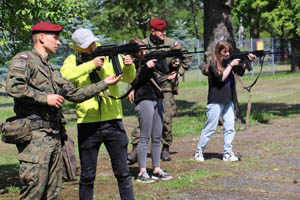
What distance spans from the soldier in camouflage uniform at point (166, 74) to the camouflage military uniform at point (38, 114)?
123 inches

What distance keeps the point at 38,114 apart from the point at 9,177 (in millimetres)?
3879

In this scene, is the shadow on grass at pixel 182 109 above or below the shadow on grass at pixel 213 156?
below

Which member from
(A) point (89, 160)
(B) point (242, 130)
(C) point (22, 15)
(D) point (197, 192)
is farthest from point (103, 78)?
(B) point (242, 130)

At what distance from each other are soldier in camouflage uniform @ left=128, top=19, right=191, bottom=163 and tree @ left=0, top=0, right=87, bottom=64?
1.31 meters

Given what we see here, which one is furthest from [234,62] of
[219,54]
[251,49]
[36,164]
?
[251,49]

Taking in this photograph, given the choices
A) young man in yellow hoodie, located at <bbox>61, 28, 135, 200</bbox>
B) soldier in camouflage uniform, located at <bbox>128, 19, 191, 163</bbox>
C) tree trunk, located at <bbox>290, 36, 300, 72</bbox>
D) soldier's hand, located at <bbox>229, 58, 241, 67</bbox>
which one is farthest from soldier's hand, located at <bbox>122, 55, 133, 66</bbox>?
tree trunk, located at <bbox>290, 36, 300, 72</bbox>

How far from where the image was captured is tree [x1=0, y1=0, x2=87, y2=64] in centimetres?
725

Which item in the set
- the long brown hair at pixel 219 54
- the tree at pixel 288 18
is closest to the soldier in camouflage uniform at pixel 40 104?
the long brown hair at pixel 219 54

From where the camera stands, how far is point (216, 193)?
6570 mm

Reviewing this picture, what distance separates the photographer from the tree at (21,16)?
23.8 ft

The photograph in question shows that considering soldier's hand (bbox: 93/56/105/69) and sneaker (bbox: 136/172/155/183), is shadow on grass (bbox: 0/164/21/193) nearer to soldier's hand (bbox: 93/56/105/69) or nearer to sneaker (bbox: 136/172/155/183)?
sneaker (bbox: 136/172/155/183)

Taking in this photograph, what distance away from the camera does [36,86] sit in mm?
4754

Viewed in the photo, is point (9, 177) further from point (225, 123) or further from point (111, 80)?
point (111, 80)

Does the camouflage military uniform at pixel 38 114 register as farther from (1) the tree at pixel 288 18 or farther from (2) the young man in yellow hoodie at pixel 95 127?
(1) the tree at pixel 288 18
